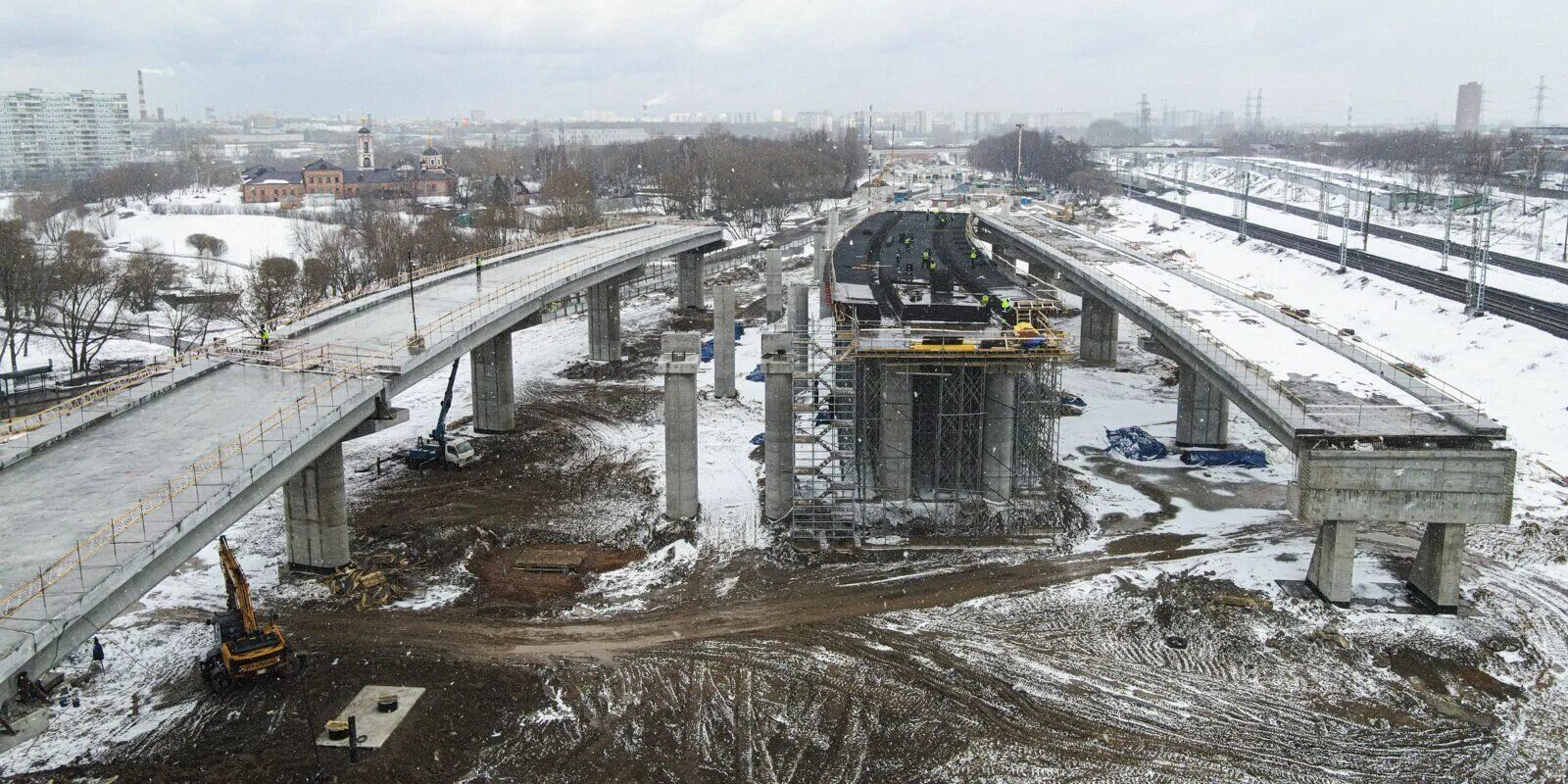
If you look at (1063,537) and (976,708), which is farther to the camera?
(1063,537)

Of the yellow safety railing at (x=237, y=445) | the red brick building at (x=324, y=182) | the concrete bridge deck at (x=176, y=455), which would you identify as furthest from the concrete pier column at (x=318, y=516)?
the red brick building at (x=324, y=182)

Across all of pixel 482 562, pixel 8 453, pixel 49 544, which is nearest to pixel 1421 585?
pixel 482 562

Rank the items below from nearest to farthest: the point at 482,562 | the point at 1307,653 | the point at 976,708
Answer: the point at 976,708
the point at 1307,653
the point at 482,562

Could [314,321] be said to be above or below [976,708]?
above

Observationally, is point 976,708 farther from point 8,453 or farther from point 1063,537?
point 8,453

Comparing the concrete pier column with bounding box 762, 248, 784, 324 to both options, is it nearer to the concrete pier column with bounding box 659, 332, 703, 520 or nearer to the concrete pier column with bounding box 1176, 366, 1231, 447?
the concrete pier column with bounding box 1176, 366, 1231, 447

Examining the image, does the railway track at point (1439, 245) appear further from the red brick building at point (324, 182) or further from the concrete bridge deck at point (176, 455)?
the red brick building at point (324, 182)

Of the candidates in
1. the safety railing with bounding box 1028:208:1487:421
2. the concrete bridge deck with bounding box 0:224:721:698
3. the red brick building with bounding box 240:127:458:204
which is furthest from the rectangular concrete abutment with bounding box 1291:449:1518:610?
the red brick building with bounding box 240:127:458:204
